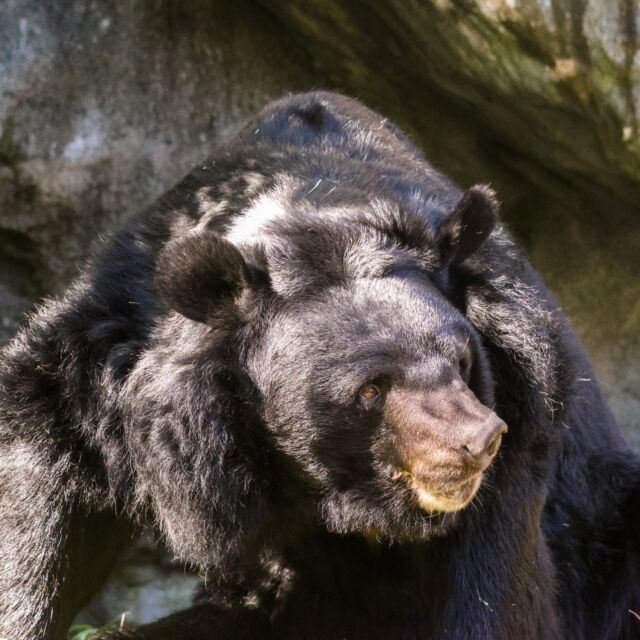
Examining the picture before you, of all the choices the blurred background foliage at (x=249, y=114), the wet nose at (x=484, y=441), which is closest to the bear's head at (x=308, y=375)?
the wet nose at (x=484, y=441)

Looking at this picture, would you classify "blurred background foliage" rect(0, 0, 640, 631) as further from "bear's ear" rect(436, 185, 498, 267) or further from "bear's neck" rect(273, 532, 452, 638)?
"bear's neck" rect(273, 532, 452, 638)

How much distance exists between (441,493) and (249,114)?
406 cm

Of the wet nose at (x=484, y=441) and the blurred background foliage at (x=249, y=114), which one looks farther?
the blurred background foliage at (x=249, y=114)

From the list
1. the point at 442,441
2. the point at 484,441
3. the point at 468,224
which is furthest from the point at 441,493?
the point at 468,224

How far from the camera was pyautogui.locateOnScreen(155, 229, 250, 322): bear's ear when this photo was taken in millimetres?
4324

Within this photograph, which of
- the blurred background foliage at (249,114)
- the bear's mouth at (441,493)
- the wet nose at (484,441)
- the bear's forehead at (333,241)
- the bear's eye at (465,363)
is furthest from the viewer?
the blurred background foliage at (249,114)

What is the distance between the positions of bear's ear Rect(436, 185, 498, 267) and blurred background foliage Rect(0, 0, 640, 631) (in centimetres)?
213

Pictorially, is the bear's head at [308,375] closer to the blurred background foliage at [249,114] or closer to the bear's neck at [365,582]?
Result: the bear's neck at [365,582]

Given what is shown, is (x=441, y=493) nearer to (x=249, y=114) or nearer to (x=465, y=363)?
(x=465, y=363)

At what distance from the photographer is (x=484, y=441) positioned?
377 centimetres

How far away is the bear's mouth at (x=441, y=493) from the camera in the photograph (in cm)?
403

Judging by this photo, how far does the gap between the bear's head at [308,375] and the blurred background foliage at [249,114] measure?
7.73 feet

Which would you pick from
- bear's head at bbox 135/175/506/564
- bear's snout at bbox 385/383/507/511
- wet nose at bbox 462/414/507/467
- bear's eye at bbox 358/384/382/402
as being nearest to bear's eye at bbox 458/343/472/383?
bear's head at bbox 135/175/506/564

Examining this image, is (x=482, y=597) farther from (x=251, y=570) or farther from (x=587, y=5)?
(x=587, y=5)
